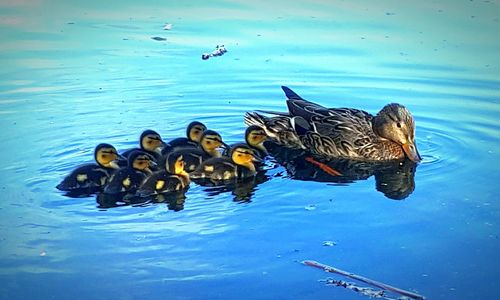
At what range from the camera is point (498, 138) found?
8.06 m

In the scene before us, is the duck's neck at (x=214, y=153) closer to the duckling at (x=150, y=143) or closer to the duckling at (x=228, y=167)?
the duckling at (x=228, y=167)

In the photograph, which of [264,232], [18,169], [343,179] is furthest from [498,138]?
[18,169]

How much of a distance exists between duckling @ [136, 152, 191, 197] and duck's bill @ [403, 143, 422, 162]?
194 cm

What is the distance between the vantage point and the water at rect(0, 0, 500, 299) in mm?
5305

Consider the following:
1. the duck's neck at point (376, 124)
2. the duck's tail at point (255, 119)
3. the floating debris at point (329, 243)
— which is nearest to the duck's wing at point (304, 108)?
the duck's tail at point (255, 119)

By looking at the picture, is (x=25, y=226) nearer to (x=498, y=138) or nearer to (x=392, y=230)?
(x=392, y=230)

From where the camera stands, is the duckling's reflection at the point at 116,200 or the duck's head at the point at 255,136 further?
the duck's head at the point at 255,136

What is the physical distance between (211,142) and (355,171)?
1181 millimetres

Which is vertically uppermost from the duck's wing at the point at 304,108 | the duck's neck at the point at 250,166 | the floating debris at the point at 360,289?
the duck's wing at the point at 304,108

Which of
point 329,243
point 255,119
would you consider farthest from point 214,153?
point 329,243

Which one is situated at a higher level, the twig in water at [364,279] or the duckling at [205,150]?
the duckling at [205,150]

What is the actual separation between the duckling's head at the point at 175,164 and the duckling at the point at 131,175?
150mm

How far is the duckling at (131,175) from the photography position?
6656 mm

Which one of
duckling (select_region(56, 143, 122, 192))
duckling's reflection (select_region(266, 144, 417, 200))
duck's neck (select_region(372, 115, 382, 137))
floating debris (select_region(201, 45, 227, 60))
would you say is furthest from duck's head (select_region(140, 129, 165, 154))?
floating debris (select_region(201, 45, 227, 60))
